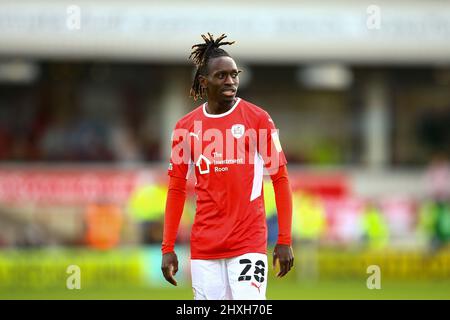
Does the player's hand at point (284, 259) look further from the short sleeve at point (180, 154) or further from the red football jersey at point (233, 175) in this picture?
the short sleeve at point (180, 154)

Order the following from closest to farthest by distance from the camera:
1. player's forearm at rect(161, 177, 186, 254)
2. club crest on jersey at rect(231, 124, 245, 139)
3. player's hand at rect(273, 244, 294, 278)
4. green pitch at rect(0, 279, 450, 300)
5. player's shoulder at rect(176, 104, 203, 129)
Answer: player's hand at rect(273, 244, 294, 278)
club crest on jersey at rect(231, 124, 245, 139)
player's shoulder at rect(176, 104, 203, 129)
player's forearm at rect(161, 177, 186, 254)
green pitch at rect(0, 279, 450, 300)

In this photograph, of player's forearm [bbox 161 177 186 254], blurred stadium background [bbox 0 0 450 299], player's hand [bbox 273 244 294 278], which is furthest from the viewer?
blurred stadium background [bbox 0 0 450 299]

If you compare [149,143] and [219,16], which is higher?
[219,16]

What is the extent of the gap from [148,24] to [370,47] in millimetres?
4695

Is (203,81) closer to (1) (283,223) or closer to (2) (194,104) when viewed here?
(1) (283,223)

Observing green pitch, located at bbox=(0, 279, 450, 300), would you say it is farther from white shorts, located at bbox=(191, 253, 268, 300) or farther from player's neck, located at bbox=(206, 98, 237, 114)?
player's neck, located at bbox=(206, 98, 237, 114)

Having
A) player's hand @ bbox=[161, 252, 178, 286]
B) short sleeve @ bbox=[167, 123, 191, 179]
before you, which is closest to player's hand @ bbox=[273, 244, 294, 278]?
player's hand @ bbox=[161, 252, 178, 286]

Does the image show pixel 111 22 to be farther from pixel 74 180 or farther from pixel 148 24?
pixel 74 180

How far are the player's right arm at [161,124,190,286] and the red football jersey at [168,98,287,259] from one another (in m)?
0.13

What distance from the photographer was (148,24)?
20.7m

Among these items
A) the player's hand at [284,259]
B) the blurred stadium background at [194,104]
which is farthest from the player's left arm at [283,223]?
the blurred stadium background at [194,104]

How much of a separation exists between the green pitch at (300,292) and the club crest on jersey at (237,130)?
7.16 metres

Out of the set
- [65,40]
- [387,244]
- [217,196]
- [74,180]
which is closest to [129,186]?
[74,180]

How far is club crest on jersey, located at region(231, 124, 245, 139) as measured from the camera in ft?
21.4
